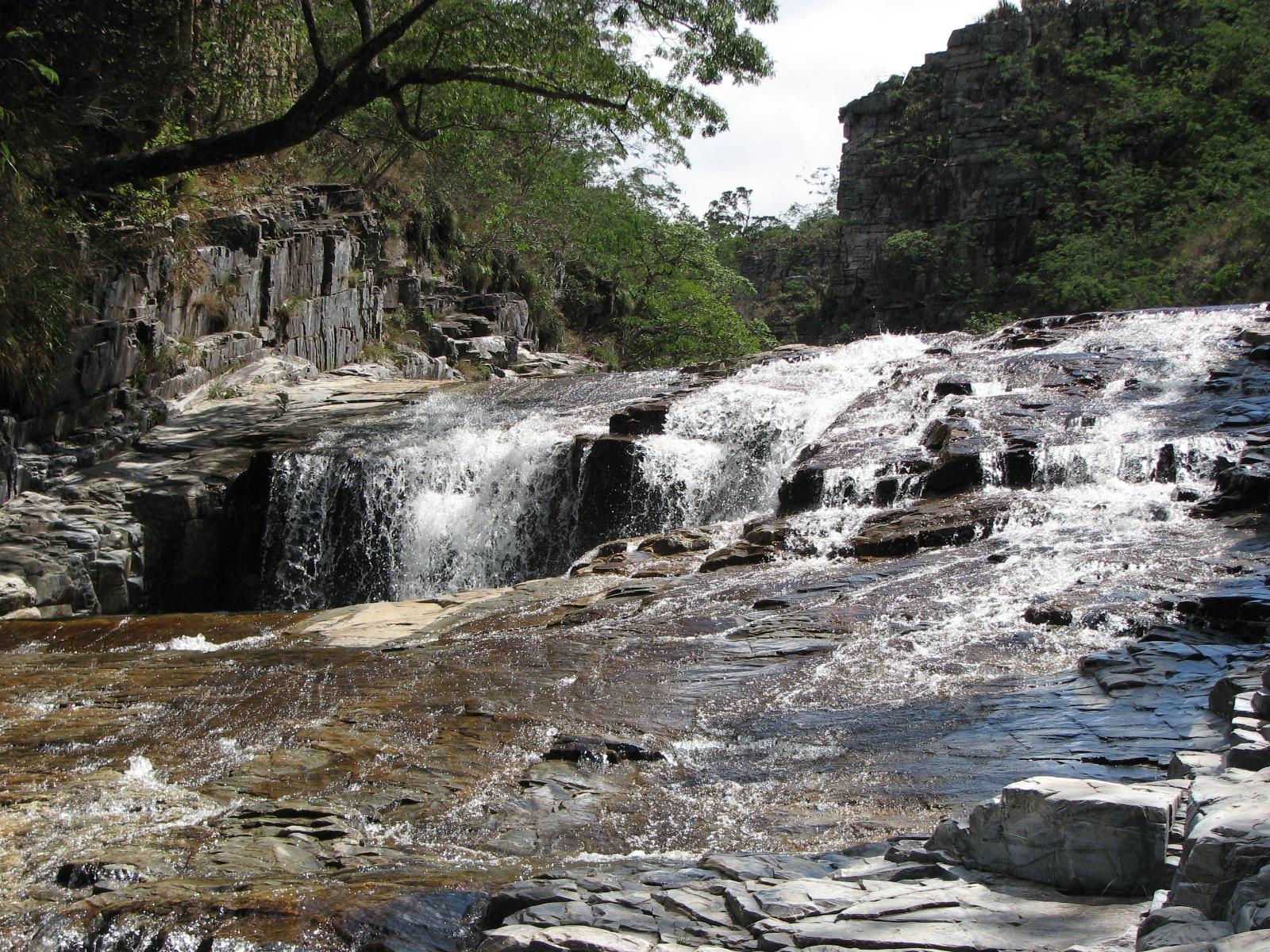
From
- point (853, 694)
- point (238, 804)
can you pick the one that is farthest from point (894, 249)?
point (238, 804)

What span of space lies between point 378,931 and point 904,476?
8764 mm

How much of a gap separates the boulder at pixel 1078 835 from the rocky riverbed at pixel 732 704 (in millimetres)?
11

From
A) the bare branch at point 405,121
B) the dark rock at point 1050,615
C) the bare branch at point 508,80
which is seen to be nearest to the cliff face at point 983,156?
the bare branch at point 508,80

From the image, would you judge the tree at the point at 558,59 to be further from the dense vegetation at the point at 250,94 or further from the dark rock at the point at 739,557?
the dark rock at the point at 739,557

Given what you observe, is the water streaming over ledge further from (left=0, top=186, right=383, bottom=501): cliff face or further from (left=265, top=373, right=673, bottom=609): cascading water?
(left=0, top=186, right=383, bottom=501): cliff face

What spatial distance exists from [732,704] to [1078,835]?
358 centimetres

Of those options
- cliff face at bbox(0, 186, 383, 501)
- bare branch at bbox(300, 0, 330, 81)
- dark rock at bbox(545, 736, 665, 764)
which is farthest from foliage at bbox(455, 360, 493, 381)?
dark rock at bbox(545, 736, 665, 764)

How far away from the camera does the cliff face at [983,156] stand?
1324 inches

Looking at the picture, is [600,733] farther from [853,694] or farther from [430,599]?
[430,599]

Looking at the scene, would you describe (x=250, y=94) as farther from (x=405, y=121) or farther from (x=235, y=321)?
(x=405, y=121)

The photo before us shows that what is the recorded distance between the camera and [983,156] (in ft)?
119

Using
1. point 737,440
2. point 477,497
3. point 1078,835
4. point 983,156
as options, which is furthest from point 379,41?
point 983,156

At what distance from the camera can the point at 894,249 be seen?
3812 cm

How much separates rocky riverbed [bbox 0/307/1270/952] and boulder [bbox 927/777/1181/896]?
0.01 meters
